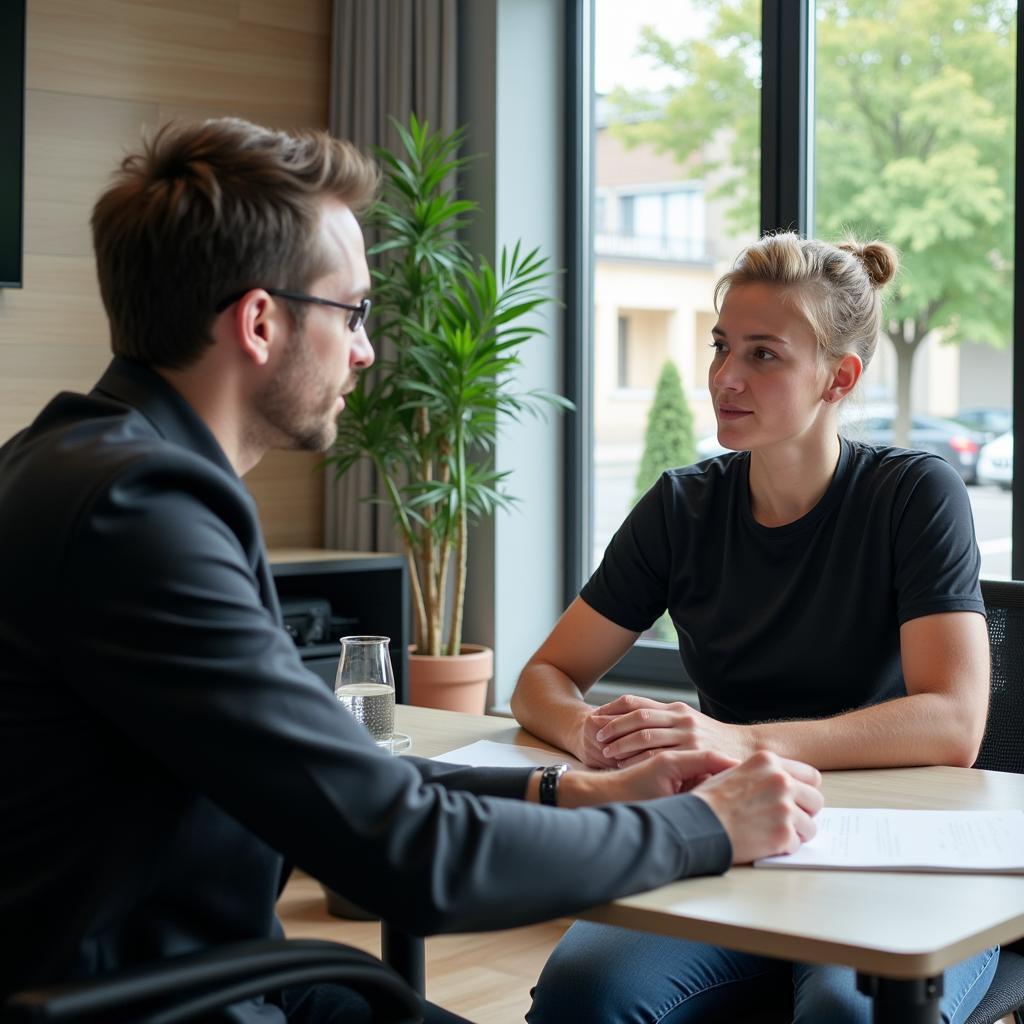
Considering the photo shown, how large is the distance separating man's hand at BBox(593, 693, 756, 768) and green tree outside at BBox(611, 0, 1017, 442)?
2.13m

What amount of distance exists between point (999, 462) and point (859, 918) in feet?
8.37

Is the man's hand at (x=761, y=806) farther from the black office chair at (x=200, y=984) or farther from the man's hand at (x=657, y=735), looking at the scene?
the black office chair at (x=200, y=984)

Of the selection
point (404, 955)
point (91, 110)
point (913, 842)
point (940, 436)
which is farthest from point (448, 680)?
point (913, 842)

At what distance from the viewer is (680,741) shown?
1.58 metres

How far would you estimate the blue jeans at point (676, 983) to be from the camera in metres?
1.52

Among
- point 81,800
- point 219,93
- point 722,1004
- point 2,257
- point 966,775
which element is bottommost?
point 722,1004

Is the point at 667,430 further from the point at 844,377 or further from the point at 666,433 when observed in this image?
the point at 844,377

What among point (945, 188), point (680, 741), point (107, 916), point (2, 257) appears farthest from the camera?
point (2, 257)

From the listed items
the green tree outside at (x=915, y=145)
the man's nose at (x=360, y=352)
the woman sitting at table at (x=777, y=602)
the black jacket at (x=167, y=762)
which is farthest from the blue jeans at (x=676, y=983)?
the green tree outside at (x=915, y=145)

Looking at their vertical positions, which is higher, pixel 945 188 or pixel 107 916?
pixel 945 188

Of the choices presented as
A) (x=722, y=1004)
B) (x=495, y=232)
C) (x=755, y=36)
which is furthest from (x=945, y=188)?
(x=722, y=1004)

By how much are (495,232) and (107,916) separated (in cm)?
340

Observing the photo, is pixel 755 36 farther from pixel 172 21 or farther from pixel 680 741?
pixel 680 741

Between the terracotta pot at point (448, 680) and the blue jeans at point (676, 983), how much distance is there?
2.27 m
